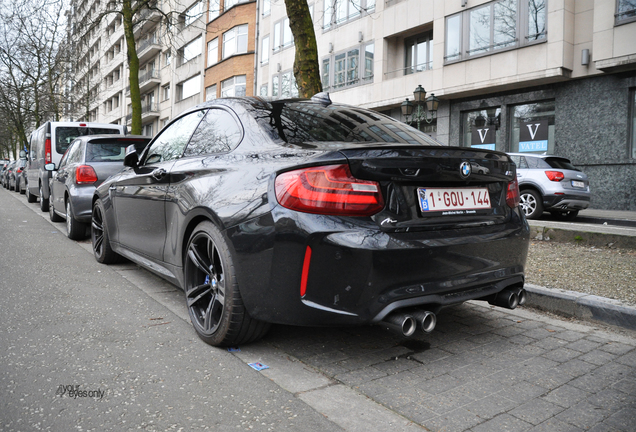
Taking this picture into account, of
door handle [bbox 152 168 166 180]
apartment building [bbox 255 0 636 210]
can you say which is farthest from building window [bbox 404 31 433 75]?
door handle [bbox 152 168 166 180]

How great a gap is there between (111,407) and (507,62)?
1728 centimetres

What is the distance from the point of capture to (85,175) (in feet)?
23.7

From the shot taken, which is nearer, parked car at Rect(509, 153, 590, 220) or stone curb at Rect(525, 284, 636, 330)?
stone curb at Rect(525, 284, 636, 330)

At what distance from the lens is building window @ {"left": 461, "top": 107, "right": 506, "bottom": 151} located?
18.5 meters

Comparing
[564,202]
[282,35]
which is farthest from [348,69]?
[564,202]

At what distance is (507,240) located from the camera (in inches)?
122

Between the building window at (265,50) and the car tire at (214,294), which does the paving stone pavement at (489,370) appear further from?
the building window at (265,50)

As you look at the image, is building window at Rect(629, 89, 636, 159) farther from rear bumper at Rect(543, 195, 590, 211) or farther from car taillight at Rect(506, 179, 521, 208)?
car taillight at Rect(506, 179, 521, 208)

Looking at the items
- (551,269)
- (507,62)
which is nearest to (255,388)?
(551,269)

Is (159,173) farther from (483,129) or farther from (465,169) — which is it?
(483,129)

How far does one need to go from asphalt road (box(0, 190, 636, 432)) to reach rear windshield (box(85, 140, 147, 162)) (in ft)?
12.0

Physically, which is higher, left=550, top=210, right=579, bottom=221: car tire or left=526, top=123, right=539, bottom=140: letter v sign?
left=526, top=123, right=539, bottom=140: letter v sign

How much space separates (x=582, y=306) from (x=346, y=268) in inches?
92.6

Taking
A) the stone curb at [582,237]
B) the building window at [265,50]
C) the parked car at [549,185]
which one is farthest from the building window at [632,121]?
the building window at [265,50]
